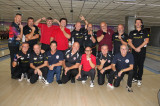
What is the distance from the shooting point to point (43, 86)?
2.65 m

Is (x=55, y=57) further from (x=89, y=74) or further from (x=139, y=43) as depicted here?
(x=139, y=43)

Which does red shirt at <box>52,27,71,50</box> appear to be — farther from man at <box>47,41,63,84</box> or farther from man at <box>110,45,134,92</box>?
man at <box>110,45,134,92</box>

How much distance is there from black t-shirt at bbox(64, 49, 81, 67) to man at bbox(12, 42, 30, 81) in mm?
840

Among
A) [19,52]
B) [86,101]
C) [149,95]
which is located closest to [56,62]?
[19,52]

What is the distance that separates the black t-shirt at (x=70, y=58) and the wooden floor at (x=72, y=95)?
436mm

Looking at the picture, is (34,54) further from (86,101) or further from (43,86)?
(86,101)

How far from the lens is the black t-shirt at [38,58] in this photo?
2.81 m

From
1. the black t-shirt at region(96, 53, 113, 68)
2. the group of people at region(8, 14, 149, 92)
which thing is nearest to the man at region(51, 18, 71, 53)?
the group of people at region(8, 14, 149, 92)

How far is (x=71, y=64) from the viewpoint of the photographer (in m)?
2.93

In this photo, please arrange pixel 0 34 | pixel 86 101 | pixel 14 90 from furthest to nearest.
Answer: pixel 0 34, pixel 14 90, pixel 86 101

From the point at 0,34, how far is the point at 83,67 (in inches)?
522

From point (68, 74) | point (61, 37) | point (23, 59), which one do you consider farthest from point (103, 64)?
point (23, 59)

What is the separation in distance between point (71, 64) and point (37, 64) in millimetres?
737

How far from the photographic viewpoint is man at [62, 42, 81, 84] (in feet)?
9.23
